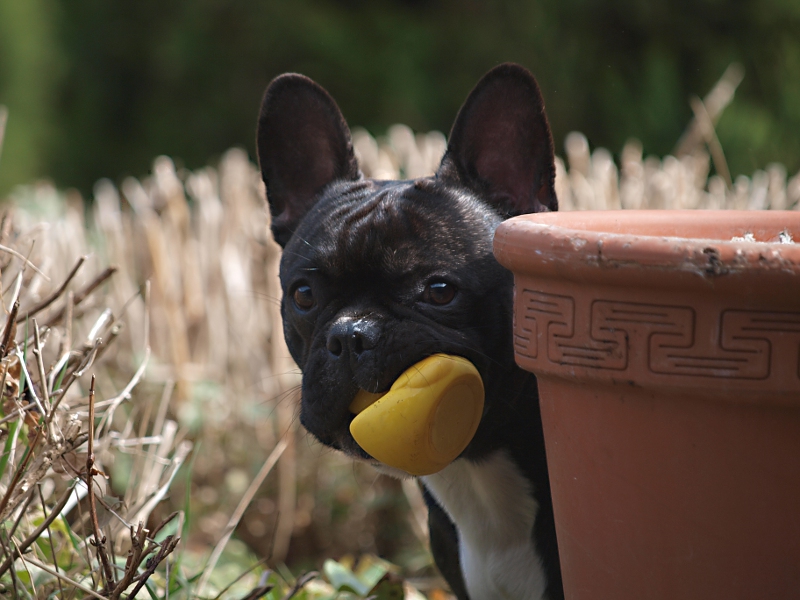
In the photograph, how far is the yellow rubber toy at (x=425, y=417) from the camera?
1654 millimetres

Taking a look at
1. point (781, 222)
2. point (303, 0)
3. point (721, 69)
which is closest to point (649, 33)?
point (721, 69)

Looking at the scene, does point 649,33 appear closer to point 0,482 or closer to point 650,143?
point 650,143

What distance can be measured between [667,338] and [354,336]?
0.74m

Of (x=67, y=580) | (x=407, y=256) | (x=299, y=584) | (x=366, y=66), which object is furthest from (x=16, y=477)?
(x=366, y=66)

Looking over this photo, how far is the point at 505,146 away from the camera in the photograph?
2.24 m

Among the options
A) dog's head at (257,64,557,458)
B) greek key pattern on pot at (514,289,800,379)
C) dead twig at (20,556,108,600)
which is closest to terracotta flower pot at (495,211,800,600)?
greek key pattern on pot at (514,289,800,379)

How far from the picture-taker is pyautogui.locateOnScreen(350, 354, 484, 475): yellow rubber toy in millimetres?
1654

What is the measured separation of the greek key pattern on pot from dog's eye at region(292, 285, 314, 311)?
83 centimetres

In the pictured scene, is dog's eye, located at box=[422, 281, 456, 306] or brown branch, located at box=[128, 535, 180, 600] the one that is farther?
dog's eye, located at box=[422, 281, 456, 306]

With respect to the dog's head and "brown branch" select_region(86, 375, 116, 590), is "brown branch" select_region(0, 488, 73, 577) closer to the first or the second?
"brown branch" select_region(86, 375, 116, 590)

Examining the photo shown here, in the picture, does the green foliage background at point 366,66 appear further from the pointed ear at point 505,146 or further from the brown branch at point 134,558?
the brown branch at point 134,558

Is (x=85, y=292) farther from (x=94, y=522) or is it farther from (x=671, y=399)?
(x=671, y=399)

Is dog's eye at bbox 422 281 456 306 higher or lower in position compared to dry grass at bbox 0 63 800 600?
higher

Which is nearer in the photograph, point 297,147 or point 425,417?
point 425,417
